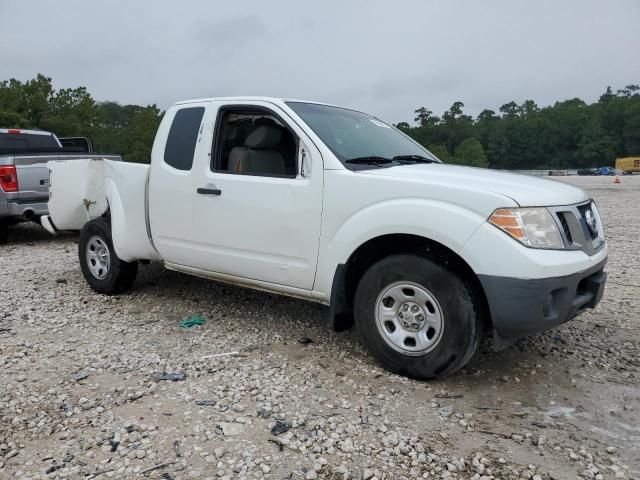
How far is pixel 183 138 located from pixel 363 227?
1.98 metres

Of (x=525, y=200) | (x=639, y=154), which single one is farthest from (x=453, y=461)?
(x=639, y=154)

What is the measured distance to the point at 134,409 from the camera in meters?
3.11

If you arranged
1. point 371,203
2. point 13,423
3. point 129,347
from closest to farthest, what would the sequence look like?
1. point 13,423
2. point 371,203
3. point 129,347

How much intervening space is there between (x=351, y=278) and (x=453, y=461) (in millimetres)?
1475

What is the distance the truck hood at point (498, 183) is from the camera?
3154 millimetres

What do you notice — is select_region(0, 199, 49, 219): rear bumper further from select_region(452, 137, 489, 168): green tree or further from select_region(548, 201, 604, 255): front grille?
select_region(452, 137, 489, 168): green tree

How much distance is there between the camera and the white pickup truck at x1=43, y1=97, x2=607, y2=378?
3.08m

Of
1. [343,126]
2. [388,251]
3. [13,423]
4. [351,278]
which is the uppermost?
[343,126]

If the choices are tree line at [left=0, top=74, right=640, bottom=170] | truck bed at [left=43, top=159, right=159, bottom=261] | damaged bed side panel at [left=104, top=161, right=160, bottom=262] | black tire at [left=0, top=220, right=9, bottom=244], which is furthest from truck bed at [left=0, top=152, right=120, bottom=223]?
tree line at [left=0, top=74, right=640, bottom=170]

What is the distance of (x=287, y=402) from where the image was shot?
3.19 m

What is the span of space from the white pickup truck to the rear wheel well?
1 centimetres

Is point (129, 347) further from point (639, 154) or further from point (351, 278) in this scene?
point (639, 154)

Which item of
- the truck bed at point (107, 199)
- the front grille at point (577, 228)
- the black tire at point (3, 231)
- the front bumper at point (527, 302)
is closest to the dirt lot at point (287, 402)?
the front bumper at point (527, 302)

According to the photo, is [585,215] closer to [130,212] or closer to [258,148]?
[258,148]
